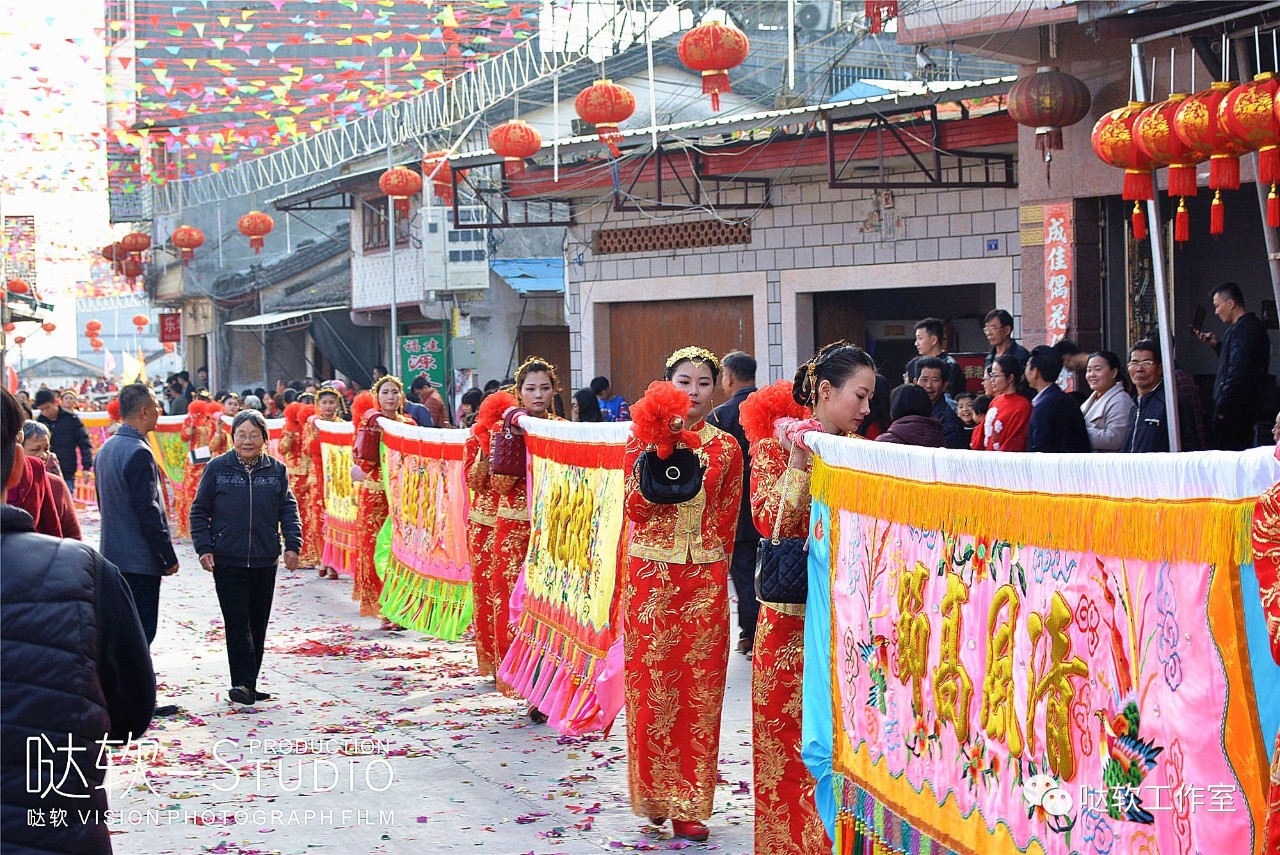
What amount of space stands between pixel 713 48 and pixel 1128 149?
5772 millimetres

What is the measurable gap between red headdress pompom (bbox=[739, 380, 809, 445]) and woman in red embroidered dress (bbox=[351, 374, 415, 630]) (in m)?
6.57

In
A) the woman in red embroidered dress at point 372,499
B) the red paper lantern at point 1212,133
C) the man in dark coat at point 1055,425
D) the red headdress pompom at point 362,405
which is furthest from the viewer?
the red headdress pompom at point 362,405

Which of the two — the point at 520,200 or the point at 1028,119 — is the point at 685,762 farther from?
the point at 520,200

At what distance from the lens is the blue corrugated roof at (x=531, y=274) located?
25922mm

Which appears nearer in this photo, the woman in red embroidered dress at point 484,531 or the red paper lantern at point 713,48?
the woman in red embroidered dress at point 484,531

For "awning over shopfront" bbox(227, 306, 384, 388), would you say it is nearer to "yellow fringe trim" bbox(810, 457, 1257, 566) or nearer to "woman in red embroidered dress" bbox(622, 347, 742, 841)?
"woman in red embroidered dress" bbox(622, 347, 742, 841)

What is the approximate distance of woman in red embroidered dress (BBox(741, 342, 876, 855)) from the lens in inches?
195

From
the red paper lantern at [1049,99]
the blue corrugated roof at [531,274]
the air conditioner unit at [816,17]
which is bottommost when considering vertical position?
the blue corrugated roof at [531,274]

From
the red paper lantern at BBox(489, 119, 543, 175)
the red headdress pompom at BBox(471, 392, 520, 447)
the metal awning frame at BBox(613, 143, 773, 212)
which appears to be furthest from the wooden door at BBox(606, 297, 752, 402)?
the red headdress pompom at BBox(471, 392, 520, 447)

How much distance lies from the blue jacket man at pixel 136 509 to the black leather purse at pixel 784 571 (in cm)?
408

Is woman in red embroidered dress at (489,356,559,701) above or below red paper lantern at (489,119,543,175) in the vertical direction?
below

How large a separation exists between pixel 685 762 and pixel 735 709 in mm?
2233

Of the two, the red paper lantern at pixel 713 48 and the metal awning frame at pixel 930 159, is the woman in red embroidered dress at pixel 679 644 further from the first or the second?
the metal awning frame at pixel 930 159

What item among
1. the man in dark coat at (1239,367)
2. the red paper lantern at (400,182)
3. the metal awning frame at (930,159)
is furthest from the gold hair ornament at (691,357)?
the red paper lantern at (400,182)
